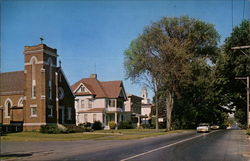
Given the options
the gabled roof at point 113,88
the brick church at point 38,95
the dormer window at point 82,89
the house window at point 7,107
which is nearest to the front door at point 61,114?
the brick church at point 38,95

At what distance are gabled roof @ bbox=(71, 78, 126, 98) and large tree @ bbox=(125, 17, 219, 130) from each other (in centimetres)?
1203

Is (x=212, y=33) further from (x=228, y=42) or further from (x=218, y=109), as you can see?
(x=218, y=109)

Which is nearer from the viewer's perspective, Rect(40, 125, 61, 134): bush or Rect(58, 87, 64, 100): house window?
Rect(40, 125, 61, 134): bush

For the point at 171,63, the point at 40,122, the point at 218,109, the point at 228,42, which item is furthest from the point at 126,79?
the point at 218,109

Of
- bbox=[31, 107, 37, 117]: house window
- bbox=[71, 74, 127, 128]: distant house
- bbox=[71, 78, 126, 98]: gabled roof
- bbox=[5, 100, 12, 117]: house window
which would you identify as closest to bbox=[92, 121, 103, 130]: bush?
bbox=[71, 74, 127, 128]: distant house

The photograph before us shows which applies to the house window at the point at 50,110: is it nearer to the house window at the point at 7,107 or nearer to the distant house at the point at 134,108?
the house window at the point at 7,107

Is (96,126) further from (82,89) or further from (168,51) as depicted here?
(168,51)

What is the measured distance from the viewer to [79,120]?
6694 centimetres

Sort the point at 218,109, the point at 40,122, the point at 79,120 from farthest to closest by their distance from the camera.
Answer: the point at 218,109, the point at 79,120, the point at 40,122

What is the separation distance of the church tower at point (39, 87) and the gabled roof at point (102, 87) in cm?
1700

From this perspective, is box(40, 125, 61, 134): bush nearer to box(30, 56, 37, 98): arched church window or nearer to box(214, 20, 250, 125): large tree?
box(30, 56, 37, 98): arched church window

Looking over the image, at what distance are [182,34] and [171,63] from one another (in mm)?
7156

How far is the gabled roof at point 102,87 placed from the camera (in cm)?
6612

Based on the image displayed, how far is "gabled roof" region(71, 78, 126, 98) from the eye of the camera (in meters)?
66.1
